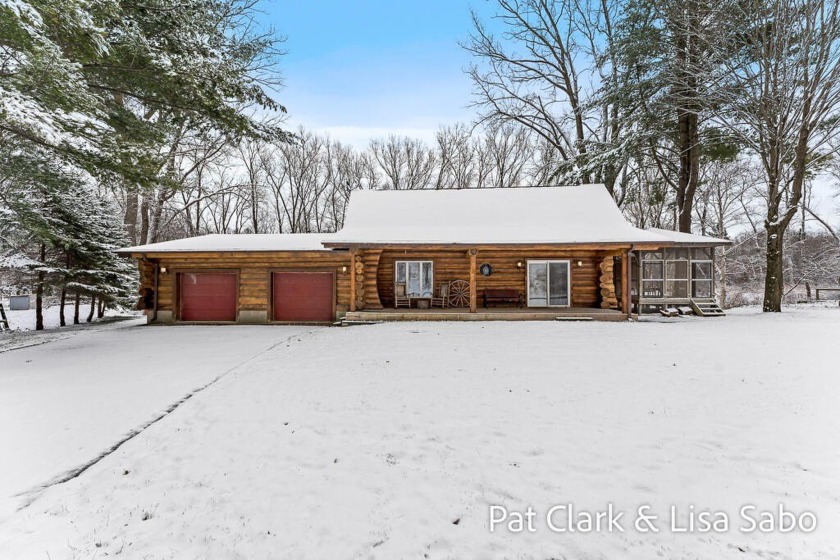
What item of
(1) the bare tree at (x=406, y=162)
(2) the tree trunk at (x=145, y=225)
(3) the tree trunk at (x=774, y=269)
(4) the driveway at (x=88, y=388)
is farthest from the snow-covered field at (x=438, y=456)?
(1) the bare tree at (x=406, y=162)

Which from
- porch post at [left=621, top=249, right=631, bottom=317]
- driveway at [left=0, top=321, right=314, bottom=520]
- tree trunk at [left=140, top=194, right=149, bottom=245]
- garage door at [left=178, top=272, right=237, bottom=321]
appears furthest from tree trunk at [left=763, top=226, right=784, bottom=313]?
tree trunk at [left=140, top=194, right=149, bottom=245]

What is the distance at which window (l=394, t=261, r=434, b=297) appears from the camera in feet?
43.7

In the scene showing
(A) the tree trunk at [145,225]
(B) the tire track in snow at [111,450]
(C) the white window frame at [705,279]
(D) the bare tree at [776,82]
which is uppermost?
(D) the bare tree at [776,82]

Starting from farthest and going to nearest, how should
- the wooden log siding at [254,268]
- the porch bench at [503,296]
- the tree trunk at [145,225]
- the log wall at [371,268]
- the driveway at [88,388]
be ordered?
1. the tree trunk at [145,225]
2. the porch bench at [503,296]
3. the wooden log siding at [254,268]
4. the log wall at [371,268]
5. the driveway at [88,388]

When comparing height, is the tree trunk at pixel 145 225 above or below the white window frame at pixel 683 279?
above

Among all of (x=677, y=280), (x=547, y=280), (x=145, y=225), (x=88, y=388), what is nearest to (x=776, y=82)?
(x=677, y=280)

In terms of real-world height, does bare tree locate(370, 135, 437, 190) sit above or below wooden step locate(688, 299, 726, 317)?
above

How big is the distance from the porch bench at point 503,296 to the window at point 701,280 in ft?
25.9

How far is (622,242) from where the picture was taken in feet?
36.0

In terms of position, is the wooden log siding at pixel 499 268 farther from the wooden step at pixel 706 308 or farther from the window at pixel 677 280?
the wooden step at pixel 706 308

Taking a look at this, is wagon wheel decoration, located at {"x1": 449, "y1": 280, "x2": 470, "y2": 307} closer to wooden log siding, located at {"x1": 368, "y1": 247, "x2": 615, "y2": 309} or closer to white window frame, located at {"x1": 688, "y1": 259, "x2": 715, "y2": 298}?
wooden log siding, located at {"x1": 368, "y1": 247, "x2": 615, "y2": 309}

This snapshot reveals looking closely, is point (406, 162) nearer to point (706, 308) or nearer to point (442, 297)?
point (442, 297)

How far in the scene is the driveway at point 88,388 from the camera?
151 inches

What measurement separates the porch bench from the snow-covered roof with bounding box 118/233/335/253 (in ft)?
19.8
